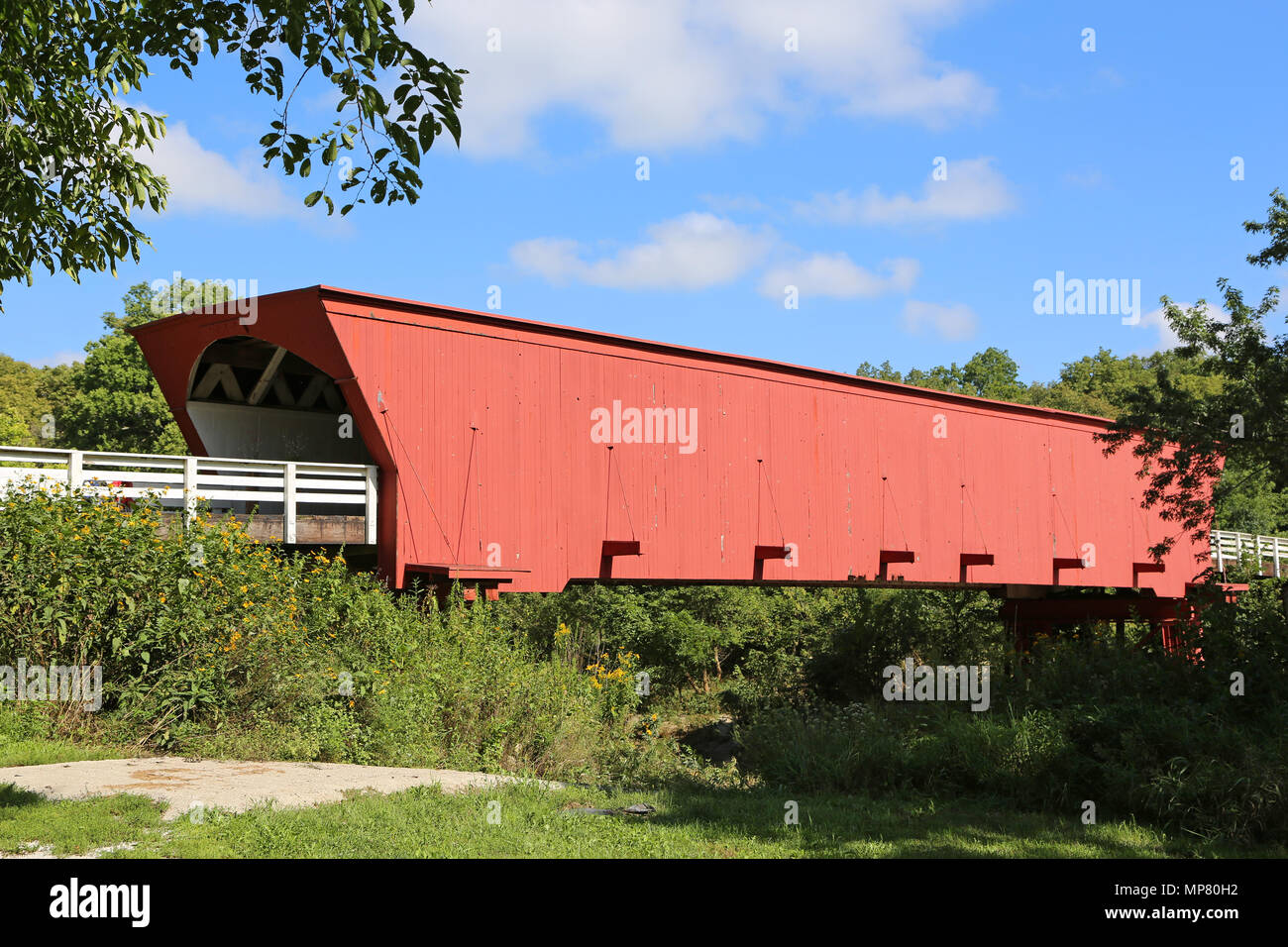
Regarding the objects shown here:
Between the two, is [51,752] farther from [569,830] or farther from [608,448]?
[608,448]

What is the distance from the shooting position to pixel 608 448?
1545cm

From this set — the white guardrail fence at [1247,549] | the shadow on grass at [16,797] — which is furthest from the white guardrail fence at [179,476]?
the white guardrail fence at [1247,549]

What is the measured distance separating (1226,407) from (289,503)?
1181cm

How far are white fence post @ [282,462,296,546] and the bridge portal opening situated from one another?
277cm

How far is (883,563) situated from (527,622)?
35.9 feet

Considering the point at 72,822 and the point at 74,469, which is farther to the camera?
the point at 74,469

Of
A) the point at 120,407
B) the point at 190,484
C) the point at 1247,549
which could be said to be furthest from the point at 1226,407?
the point at 120,407

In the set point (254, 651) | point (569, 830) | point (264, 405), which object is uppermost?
point (264, 405)

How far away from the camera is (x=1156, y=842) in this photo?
7.81 meters

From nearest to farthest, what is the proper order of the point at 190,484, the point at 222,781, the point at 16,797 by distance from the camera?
the point at 16,797 < the point at 222,781 < the point at 190,484

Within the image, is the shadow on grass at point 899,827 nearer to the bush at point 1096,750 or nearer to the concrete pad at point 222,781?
the bush at point 1096,750

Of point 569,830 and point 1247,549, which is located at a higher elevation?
point 1247,549
